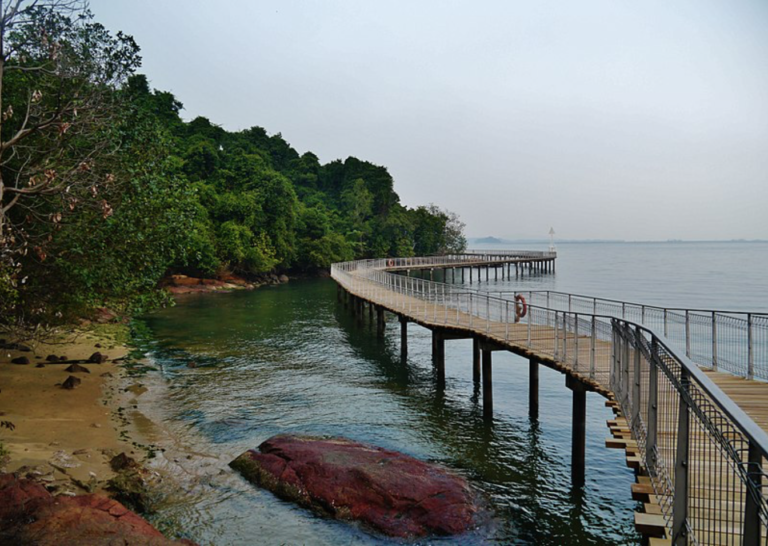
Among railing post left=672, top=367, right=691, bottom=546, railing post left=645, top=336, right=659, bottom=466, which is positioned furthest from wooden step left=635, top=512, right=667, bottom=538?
railing post left=672, top=367, right=691, bottom=546

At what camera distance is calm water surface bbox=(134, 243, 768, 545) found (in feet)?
38.5

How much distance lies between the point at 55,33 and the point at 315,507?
541 inches

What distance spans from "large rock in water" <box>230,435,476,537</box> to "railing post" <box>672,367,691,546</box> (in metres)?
7.15

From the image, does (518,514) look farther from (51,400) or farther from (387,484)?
(51,400)

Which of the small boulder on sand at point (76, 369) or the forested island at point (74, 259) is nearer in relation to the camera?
the forested island at point (74, 259)

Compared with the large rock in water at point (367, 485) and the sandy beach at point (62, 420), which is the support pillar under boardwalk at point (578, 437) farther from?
the sandy beach at point (62, 420)

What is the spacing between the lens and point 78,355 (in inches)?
949

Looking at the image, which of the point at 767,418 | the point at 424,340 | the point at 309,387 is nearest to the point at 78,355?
Result: the point at 309,387

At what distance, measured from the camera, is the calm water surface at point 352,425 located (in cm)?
1175

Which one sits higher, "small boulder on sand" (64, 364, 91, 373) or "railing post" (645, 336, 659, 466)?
"railing post" (645, 336, 659, 466)

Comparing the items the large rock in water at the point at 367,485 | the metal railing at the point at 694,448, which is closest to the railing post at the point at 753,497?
the metal railing at the point at 694,448

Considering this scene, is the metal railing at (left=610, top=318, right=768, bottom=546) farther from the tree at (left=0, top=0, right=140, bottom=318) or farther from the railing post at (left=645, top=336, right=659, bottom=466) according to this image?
the tree at (left=0, top=0, right=140, bottom=318)

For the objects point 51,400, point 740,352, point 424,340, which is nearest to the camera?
point 51,400

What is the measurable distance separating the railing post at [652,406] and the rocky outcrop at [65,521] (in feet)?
23.4
